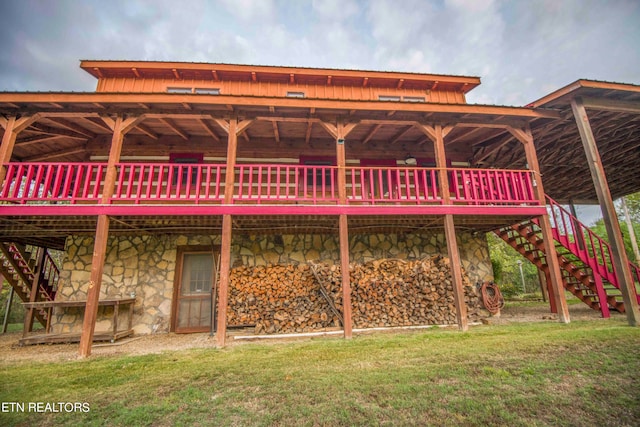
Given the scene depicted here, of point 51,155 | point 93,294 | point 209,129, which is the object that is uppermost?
point 209,129

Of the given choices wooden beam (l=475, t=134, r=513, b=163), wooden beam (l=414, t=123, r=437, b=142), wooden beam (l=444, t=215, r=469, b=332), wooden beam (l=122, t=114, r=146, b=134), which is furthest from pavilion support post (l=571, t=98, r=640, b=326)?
wooden beam (l=122, t=114, r=146, b=134)

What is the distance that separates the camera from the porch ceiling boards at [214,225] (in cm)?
719

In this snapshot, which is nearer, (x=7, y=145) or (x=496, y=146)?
(x=7, y=145)

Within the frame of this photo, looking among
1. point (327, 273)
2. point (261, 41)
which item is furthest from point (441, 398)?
point (261, 41)

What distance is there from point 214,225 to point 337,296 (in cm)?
395

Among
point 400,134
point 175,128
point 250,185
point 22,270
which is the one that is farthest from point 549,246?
point 22,270

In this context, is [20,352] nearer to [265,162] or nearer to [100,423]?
[100,423]

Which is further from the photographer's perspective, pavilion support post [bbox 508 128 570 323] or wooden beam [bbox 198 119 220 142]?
wooden beam [bbox 198 119 220 142]

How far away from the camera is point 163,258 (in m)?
8.77

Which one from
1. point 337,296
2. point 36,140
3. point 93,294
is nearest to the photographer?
point 93,294

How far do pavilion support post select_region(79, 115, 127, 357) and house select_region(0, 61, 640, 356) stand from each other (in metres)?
0.04

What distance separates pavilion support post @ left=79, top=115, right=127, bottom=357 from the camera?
18.6ft

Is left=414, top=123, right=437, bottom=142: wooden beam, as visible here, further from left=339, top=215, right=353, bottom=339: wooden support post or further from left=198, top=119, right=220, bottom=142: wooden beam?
left=198, top=119, right=220, bottom=142: wooden beam

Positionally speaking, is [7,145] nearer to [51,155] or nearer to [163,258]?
[51,155]
